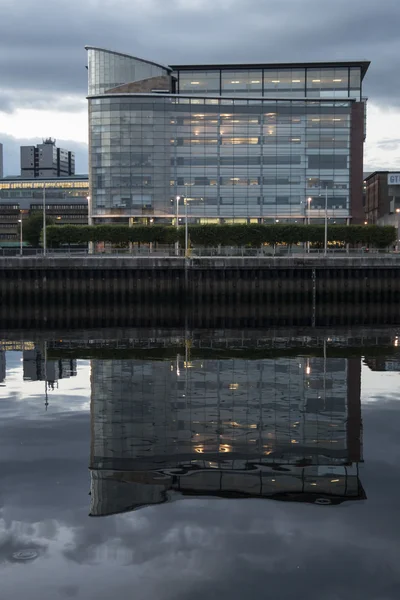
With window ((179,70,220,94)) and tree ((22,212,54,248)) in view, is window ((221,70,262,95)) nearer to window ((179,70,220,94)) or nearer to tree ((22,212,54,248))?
window ((179,70,220,94))

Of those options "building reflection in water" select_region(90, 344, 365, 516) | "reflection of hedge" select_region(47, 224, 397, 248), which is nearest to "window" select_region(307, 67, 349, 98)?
"reflection of hedge" select_region(47, 224, 397, 248)

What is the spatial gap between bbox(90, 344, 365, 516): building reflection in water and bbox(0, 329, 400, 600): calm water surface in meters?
0.07

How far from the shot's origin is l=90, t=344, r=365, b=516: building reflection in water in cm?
1655

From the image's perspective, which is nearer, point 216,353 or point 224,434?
point 224,434

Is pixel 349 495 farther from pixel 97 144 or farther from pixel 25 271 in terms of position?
pixel 97 144

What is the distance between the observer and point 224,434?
856 inches

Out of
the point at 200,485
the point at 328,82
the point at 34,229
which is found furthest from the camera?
the point at 34,229

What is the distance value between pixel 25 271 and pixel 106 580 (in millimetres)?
72435

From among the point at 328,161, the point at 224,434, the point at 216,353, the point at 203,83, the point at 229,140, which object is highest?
the point at 203,83

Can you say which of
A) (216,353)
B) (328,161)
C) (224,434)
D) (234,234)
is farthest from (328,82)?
(224,434)

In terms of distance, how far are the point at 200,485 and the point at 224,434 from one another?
16.6 ft

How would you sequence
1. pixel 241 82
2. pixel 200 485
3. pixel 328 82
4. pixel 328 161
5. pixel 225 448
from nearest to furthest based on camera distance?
pixel 200 485, pixel 225 448, pixel 328 161, pixel 328 82, pixel 241 82

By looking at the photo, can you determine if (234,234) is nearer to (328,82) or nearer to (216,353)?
(328,82)

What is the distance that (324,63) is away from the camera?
143500 millimetres
